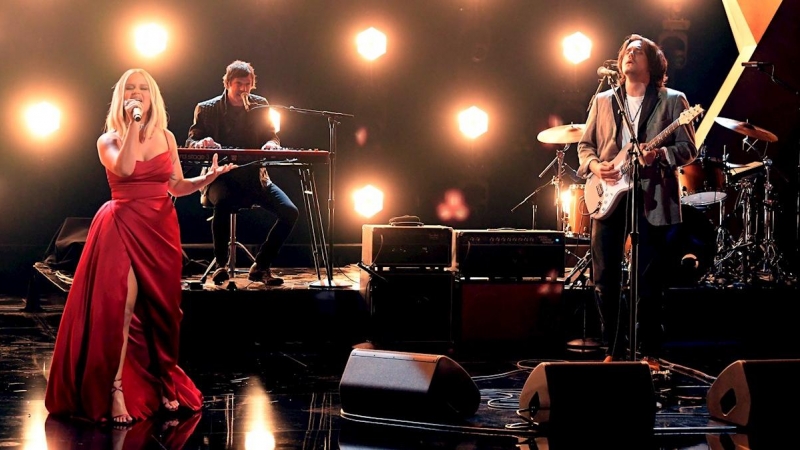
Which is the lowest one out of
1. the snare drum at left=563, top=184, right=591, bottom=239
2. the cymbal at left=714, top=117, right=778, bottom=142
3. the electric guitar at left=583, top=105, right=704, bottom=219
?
the snare drum at left=563, top=184, right=591, bottom=239

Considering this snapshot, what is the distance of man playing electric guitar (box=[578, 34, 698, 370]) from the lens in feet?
14.7

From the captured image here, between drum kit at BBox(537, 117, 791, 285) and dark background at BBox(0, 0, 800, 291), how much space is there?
74 centimetres

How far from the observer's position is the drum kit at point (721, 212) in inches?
257

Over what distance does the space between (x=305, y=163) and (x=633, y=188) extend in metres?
2.56

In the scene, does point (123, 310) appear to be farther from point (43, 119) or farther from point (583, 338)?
point (43, 119)

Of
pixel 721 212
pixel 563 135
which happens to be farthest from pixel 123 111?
pixel 721 212

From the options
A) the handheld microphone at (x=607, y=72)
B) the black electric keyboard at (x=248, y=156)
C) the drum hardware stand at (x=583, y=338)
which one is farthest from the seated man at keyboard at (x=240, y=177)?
the handheld microphone at (x=607, y=72)

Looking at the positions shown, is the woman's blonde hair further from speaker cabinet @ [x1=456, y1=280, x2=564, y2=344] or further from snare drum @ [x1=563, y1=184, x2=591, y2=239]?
snare drum @ [x1=563, y1=184, x2=591, y2=239]

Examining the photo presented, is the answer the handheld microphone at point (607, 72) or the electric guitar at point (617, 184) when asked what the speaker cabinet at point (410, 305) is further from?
the handheld microphone at point (607, 72)

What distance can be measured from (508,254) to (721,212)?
280cm

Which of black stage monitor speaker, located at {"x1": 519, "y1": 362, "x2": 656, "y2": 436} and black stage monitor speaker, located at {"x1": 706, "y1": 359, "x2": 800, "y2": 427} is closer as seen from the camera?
black stage monitor speaker, located at {"x1": 519, "y1": 362, "x2": 656, "y2": 436}

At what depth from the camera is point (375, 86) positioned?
8.24m

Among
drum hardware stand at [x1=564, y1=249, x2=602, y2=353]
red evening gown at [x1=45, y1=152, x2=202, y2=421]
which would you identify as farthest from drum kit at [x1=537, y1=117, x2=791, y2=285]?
red evening gown at [x1=45, y1=152, x2=202, y2=421]

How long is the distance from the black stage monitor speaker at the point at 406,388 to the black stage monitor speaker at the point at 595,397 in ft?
1.31
